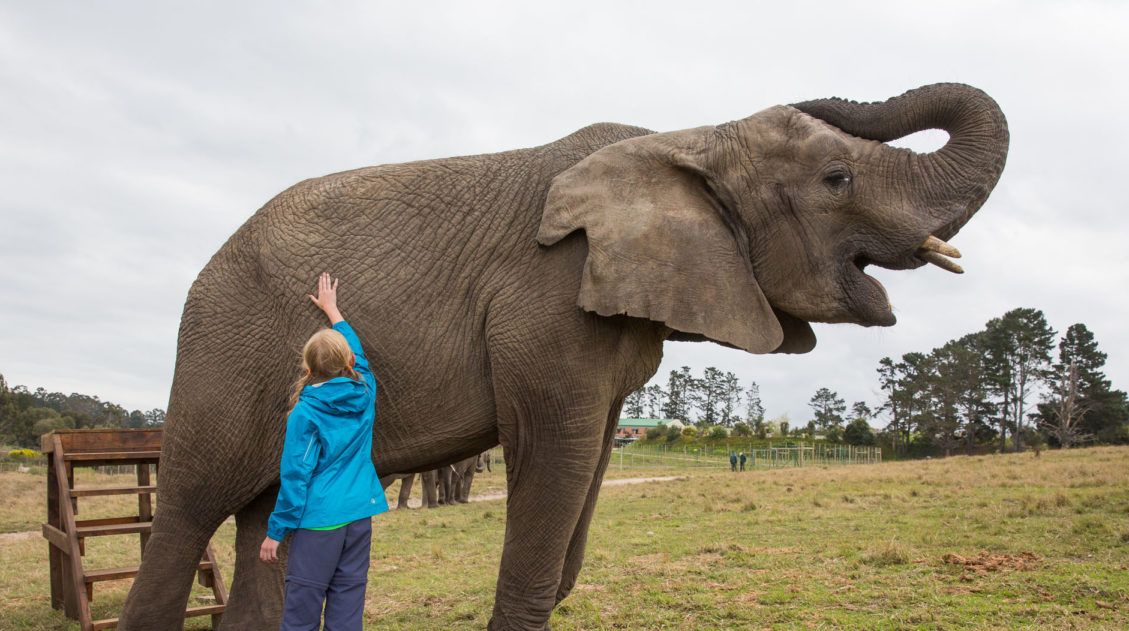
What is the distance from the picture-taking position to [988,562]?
751 centimetres

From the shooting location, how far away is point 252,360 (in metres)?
4.26

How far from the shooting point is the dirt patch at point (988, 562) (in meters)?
7.27

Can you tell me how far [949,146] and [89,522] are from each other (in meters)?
7.92

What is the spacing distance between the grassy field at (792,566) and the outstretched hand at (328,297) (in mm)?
3266

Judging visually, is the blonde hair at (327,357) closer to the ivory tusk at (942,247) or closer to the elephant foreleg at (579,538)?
the elephant foreleg at (579,538)

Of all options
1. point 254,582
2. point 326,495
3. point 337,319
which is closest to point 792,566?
point 254,582

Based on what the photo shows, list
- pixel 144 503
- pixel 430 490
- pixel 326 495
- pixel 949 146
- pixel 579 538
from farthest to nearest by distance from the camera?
pixel 430 490
pixel 144 503
pixel 579 538
pixel 949 146
pixel 326 495

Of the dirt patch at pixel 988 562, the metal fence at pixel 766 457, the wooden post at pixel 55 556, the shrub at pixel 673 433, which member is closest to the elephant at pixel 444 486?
the wooden post at pixel 55 556

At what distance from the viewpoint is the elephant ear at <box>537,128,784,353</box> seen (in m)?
3.99

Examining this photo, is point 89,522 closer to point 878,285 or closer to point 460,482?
point 878,285

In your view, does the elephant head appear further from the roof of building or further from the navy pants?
the roof of building

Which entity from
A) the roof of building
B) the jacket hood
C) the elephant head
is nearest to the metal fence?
the elephant head

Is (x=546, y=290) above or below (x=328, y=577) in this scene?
above

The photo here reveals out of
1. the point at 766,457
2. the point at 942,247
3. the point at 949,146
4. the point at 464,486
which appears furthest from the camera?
the point at 766,457
